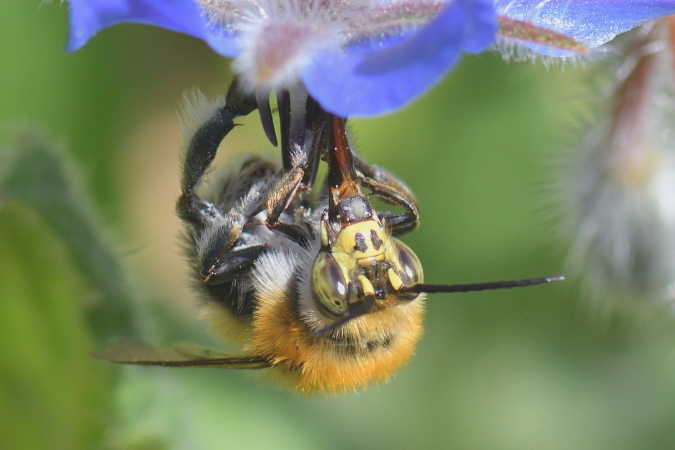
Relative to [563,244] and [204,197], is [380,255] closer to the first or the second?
[204,197]

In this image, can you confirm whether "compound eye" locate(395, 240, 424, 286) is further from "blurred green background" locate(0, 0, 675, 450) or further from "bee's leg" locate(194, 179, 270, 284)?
"blurred green background" locate(0, 0, 675, 450)

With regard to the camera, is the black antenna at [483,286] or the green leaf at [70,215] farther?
the green leaf at [70,215]

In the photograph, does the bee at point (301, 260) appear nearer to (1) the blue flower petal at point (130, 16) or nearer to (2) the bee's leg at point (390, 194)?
(2) the bee's leg at point (390, 194)

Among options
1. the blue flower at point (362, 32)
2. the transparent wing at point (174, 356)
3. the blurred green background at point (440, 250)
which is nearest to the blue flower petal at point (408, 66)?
the blue flower at point (362, 32)

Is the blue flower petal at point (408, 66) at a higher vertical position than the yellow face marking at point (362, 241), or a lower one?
higher

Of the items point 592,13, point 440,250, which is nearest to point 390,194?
point 592,13

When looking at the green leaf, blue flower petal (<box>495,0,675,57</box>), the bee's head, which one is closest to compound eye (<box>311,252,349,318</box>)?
the bee's head
